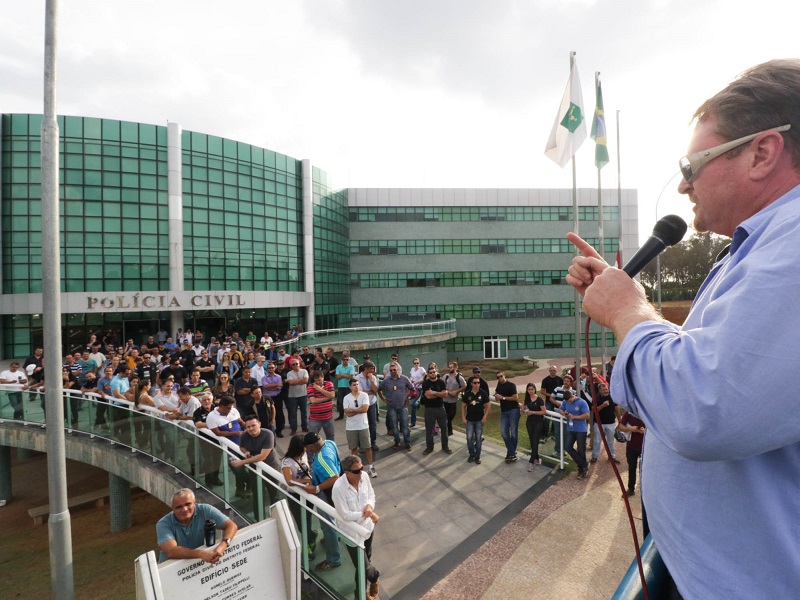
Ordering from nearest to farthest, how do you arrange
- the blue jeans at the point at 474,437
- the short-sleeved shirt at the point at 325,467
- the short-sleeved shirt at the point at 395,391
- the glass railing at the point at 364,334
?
the short-sleeved shirt at the point at 325,467 → the blue jeans at the point at 474,437 → the short-sleeved shirt at the point at 395,391 → the glass railing at the point at 364,334

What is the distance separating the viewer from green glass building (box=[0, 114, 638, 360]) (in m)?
29.7

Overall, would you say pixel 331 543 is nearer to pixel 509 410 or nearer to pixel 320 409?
pixel 320 409

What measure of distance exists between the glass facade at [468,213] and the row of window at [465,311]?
929cm

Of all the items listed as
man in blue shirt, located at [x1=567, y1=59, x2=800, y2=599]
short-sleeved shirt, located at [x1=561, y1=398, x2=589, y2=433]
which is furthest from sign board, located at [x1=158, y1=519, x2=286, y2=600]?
short-sleeved shirt, located at [x1=561, y1=398, x2=589, y2=433]

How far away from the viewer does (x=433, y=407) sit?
10648mm

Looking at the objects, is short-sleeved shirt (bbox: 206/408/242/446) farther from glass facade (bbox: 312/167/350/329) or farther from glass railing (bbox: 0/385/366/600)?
glass facade (bbox: 312/167/350/329)

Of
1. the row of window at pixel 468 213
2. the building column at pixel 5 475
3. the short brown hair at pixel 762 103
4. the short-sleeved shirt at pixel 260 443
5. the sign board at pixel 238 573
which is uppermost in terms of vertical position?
the row of window at pixel 468 213

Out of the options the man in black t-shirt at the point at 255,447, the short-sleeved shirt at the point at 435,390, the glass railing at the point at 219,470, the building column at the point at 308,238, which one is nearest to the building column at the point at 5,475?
the glass railing at the point at 219,470

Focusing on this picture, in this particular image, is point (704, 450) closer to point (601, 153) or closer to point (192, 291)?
point (601, 153)

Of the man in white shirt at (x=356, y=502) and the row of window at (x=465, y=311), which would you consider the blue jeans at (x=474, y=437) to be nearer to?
the man in white shirt at (x=356, y=502)

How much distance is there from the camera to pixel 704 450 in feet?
2.23

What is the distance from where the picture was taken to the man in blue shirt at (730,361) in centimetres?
63

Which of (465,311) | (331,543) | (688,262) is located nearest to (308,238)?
(465,311)

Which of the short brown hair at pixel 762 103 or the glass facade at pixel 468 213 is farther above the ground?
the glass facade at pixel 468 213
